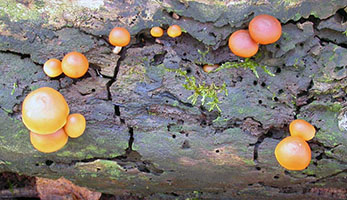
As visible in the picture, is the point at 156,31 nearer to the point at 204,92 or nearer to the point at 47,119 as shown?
the point at 204,92

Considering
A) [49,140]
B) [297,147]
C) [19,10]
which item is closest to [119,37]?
[19,10]

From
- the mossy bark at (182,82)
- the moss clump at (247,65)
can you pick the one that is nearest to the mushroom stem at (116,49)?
the mossy bark at (182,82)

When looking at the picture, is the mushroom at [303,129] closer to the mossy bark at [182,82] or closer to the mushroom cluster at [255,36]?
the mossy bark at [182,82]

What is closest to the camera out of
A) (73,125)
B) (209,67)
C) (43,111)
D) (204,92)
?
(43,111)

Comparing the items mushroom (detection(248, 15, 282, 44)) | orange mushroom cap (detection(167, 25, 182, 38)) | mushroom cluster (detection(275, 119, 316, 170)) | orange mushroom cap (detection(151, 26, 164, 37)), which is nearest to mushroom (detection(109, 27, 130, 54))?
orange mushroom cap (detection(151, 26, 164, 37))

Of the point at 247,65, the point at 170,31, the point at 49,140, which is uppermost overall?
the point at 170,31

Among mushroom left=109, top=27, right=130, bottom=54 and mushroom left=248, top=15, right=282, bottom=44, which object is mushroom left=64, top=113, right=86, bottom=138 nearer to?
mushroom left=109, top=27, right=130, bottom=54

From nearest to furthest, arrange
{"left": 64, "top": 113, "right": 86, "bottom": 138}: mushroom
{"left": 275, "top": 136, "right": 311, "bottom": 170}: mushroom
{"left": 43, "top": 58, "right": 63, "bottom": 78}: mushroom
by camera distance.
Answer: {"left": 275, "top": 136, "right": 311, "bottom": 170}: mushroom
{"left": 64, "top": 113, "right": 86, "bottom": 138}: mushroom
{"left": 43, "top": 58, "right": 63, "bottom": 78}: mushroom
